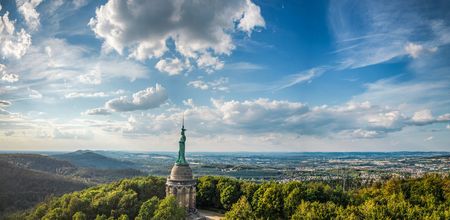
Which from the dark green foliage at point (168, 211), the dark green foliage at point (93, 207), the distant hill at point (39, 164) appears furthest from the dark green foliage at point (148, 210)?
the distant hill at point (39, 164)

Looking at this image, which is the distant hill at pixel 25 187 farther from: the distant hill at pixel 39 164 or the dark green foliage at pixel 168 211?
the dark green foliage at pixel 168 211

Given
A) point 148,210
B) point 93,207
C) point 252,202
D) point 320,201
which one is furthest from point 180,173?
point 320,201

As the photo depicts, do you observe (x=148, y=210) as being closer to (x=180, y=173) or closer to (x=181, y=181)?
(x=181, y=181)

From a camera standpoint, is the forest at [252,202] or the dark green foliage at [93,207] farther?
the dark green foliage at [93,207]

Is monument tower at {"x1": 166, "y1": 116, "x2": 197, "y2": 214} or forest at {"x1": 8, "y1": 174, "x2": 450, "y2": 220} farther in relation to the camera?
monument tower at {"x1": 166, "y1": 116, "x2": 197, "y2": 214}

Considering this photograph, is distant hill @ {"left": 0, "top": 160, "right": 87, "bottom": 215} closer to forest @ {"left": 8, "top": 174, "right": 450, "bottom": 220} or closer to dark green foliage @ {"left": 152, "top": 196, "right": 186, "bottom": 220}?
forest @ {"left": 8, "top": 174, "right": 450, "bottom": 220}

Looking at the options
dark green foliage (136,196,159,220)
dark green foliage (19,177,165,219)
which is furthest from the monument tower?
dark green foliage (136,196,159,220)

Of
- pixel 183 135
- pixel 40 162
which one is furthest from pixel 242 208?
pixel 40 162

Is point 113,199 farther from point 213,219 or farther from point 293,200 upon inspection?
point 293,200
